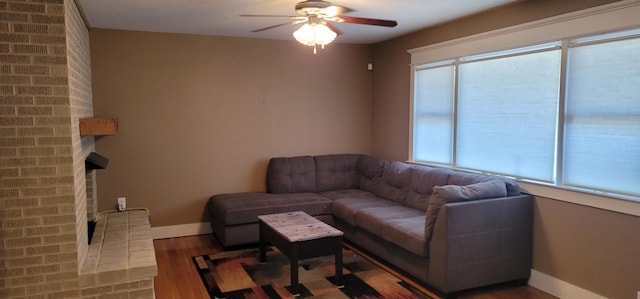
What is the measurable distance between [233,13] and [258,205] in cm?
192

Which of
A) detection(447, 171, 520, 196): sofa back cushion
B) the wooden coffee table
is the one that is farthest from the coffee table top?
detection(447, 171, 520, 196): sofa back cushion

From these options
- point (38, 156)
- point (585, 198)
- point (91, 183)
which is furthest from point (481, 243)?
point (91, 183)

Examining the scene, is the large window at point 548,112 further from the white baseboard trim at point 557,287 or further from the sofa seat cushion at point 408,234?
the sofa seat cushion at point 408,234

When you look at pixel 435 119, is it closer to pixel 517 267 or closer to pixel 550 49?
pixel 550 49

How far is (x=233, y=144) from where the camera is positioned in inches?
201

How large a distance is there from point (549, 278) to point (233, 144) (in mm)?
3493

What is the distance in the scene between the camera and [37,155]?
2.49 metres

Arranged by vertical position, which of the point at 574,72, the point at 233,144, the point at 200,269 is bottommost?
the point at 200,269

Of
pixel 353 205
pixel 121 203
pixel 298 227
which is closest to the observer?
pixel 298 227

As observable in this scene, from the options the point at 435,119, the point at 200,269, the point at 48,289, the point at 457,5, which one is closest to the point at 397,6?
the point at 457,5

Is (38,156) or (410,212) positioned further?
(410,212)

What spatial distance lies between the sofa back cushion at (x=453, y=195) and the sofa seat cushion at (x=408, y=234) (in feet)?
0.27

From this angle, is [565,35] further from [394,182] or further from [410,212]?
[394,182]

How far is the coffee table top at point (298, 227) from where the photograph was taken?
3.36 meters
